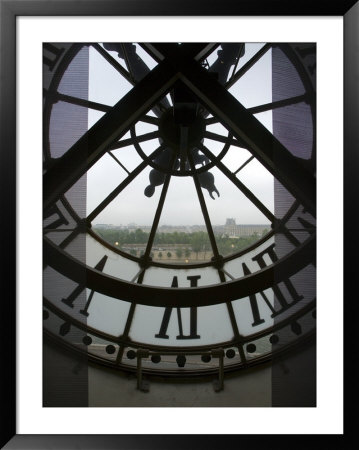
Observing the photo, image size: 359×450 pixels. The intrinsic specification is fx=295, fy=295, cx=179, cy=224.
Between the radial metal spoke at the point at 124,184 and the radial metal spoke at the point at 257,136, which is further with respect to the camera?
the radial metal spoke at the point at 124,184

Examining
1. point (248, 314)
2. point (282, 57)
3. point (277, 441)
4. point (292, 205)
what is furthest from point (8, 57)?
point (248, 314)

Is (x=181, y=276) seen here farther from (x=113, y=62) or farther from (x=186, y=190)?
(x=113, y=62)

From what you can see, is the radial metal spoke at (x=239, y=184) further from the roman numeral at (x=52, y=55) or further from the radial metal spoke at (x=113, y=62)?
the roman numeral at (x=52, y=55)

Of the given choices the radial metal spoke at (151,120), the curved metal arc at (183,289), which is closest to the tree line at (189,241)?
the curved metal arc at (183,289)

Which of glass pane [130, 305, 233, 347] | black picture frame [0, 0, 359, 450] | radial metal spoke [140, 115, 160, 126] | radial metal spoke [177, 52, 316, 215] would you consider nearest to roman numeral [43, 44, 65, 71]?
black picture frame [0, 0, 359, 450]

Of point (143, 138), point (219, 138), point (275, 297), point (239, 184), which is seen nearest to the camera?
point (275, 297)

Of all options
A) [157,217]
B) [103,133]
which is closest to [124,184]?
[157,217]

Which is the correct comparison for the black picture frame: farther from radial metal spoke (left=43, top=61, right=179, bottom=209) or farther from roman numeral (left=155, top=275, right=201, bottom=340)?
roman numeral (left=155, top=275, right=201, bottom=340)
